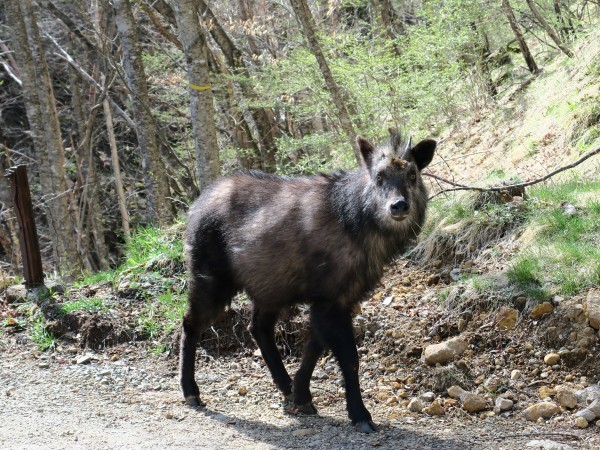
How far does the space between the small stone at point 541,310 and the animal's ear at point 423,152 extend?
Result: 1.49 m

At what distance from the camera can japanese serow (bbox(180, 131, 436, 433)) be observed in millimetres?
5062

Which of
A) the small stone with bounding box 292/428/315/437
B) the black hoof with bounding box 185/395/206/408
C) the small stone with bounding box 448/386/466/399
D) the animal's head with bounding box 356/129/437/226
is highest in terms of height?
the animal's head with bounding box 356/129/437/226

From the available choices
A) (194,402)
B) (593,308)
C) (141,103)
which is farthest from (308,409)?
(141,103)

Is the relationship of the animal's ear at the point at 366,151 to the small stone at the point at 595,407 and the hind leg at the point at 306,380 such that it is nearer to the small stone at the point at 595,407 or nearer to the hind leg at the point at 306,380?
the hind leg at the point at 306,380

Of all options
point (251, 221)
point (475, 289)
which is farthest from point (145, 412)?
point (475, 289)

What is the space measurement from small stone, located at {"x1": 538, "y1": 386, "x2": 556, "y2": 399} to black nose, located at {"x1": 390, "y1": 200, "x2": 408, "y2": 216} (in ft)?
5.40

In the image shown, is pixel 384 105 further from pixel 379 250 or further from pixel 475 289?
pixel 379 250

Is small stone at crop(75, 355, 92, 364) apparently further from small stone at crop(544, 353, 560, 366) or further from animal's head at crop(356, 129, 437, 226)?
small stone at crop(544, 353, 560, 366)

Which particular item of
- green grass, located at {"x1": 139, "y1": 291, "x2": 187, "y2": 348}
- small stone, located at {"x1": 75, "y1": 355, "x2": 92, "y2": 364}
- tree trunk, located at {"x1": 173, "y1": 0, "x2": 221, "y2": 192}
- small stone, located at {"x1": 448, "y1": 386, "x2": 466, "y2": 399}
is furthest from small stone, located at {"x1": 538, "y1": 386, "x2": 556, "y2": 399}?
tree trunk, located at {"x1": 173, "y1": 0, "x2": 221, "y2": 192}

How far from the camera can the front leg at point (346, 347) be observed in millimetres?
4926

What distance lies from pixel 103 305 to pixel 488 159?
5777 mm

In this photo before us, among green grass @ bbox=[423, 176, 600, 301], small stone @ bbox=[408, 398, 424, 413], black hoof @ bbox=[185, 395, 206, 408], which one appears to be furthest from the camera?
green grass @ bbox=[423, 176, 600, 301]

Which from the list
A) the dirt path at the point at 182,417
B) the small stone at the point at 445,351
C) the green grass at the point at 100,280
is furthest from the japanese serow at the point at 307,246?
the green grass at the point at 100,280

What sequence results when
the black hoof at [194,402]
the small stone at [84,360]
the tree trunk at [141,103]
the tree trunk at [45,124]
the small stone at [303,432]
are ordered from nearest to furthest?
the small stone at [303,432] → the black hoof at [194,402] → the small stone at [84,360] → the tree trunk at [141,103] → the tree trunk at [45,124]
